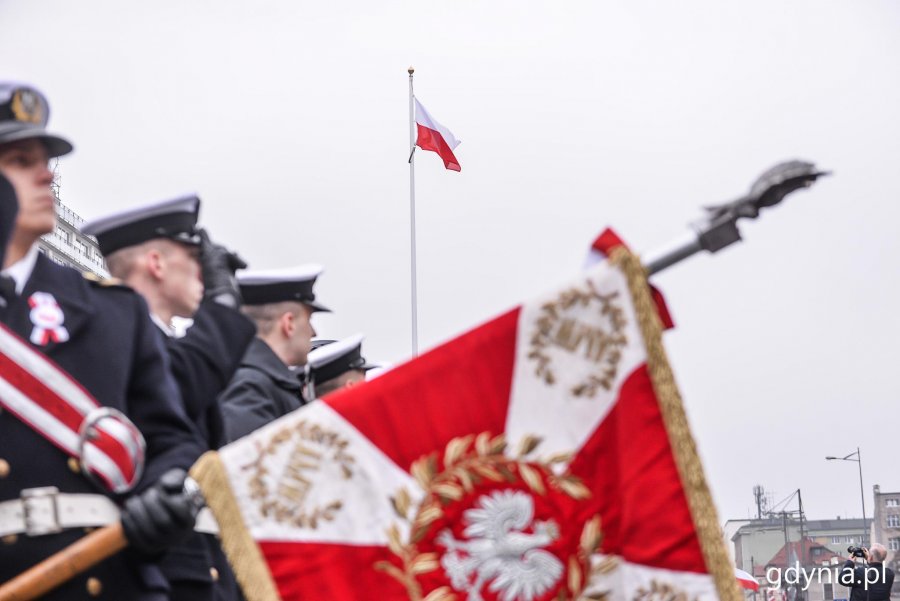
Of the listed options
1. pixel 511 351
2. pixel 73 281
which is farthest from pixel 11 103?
pixel 511 351

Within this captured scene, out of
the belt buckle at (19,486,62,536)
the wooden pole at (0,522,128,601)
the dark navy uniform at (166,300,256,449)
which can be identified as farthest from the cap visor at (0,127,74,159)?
A: the wooden pole at (0,522,128,601)

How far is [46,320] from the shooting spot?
175 inches

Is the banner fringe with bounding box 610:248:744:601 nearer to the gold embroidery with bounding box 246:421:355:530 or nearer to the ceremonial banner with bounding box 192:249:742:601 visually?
the ceremonial banner with bounding box 192:249:742:601

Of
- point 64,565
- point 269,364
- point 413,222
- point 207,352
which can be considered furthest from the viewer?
point 413,222

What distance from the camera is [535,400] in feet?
14.1

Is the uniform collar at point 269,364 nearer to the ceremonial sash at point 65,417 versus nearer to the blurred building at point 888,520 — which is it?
the ceremonial sash at point 65,417

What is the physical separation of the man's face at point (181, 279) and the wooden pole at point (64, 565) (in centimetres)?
134

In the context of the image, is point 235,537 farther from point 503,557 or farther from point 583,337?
point 583,337

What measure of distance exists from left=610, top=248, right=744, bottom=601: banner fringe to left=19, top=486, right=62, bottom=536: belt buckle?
1.69 meters

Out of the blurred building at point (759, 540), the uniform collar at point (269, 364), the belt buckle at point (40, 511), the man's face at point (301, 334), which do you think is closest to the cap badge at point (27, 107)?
the belt buckle at point (40, 511)

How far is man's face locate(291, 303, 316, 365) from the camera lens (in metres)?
7.18

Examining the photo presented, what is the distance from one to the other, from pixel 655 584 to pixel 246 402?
9.18 feet

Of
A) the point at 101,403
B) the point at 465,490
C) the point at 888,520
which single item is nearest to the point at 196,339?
the point at 101,403

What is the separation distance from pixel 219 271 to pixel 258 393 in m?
1.26
